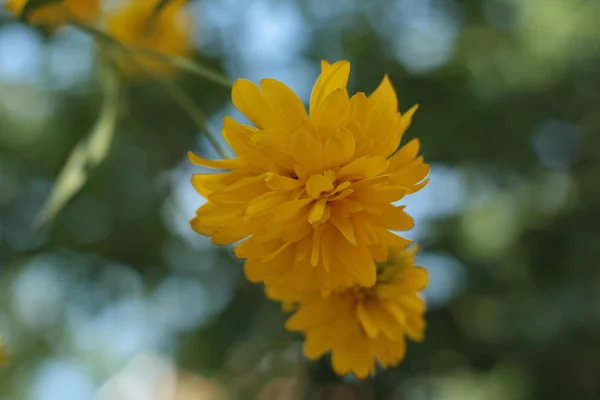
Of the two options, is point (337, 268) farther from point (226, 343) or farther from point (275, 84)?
point (226, 343)

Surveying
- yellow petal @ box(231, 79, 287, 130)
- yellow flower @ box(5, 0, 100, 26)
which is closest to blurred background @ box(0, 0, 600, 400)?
yellow flower @ box(5, 0, 100, 26)

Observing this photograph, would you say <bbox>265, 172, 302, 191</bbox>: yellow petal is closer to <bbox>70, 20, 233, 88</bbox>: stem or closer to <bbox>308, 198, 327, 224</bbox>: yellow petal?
<bbox>308, 198, 327, 224</bbox>: yellow petal

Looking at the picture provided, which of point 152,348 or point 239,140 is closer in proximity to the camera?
point 239,140

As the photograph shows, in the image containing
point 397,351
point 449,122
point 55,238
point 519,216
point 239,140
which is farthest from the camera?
point 519,216

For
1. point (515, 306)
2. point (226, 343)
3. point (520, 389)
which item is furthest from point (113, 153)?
point (520, 389)

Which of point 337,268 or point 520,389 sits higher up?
point 337,268

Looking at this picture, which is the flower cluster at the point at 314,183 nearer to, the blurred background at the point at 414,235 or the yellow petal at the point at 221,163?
the yellow petal at the point at 221,163
